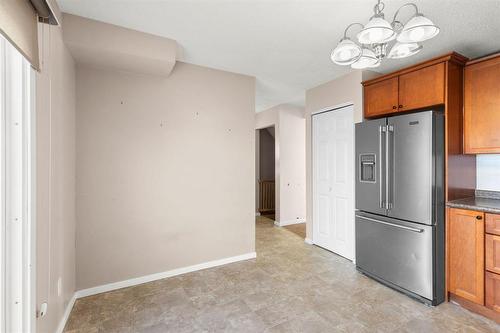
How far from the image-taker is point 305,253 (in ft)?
12.0

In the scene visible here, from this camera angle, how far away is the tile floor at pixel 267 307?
2.02m

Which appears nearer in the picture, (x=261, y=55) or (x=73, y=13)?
(x=73, y=13)

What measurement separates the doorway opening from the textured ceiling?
11.8 ft

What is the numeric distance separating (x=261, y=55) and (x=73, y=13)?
1.83 metres

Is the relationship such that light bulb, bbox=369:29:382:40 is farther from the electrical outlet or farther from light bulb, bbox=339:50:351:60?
the electrical outlet

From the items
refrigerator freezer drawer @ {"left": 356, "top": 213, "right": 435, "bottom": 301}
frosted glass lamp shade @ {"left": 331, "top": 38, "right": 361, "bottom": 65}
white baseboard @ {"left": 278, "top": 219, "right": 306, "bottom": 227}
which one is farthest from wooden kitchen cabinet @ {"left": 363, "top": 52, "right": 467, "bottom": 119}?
white baseboard @ {"left": 278, "top": 219, "right": 306, "bottom": 227}

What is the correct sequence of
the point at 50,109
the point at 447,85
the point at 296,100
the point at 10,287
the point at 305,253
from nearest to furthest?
the point at 10,287, the point at 50,109, the point at 447,85, the point at 305,253, the point at 296,100

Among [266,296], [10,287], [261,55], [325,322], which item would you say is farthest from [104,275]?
[261,55]

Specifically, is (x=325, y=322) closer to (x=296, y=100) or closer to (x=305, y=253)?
(x=305, y=253)

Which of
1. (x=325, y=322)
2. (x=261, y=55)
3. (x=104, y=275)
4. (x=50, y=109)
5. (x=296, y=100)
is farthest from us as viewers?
(x=296, y=100)

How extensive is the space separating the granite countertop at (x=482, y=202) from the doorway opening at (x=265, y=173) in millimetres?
4335

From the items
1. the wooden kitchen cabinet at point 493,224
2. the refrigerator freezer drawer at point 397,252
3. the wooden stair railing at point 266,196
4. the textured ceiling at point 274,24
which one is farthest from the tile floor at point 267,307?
the wooden stair railing at point 266,196

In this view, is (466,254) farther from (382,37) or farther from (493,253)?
Result: (382,37)

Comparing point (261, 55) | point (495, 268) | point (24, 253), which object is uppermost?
point (261, 55)
